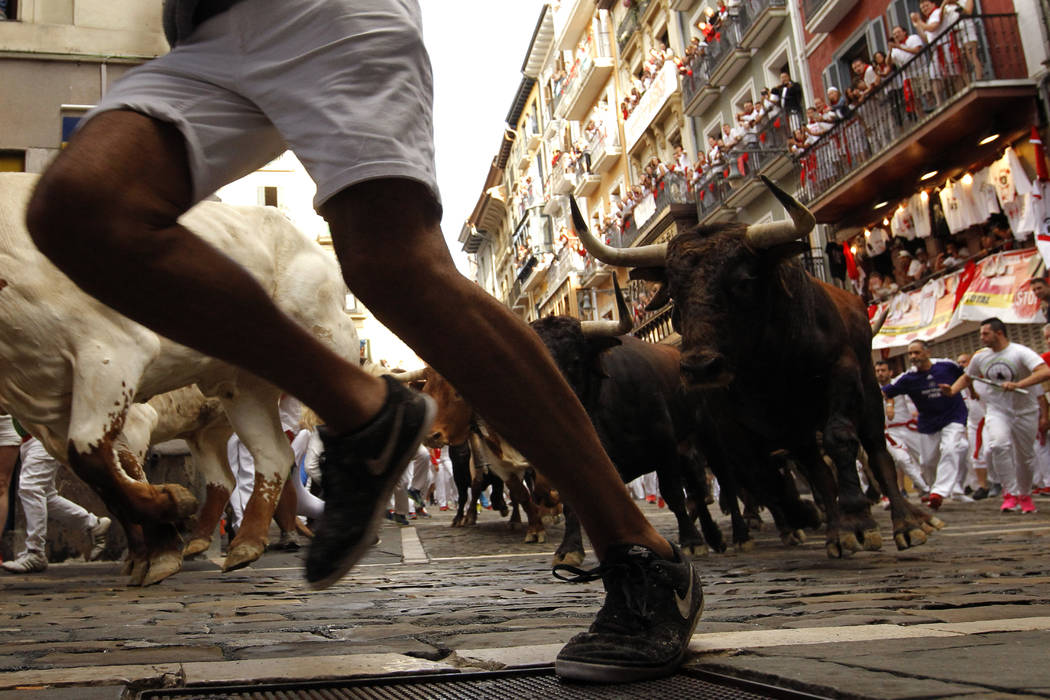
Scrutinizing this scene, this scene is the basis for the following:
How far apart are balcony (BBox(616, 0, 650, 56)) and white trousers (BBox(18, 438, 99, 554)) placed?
32.6 m

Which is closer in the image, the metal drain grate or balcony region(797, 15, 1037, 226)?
the metal drain grate

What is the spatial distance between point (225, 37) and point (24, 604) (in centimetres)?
341

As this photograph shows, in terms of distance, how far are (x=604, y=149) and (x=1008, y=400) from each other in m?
31.8

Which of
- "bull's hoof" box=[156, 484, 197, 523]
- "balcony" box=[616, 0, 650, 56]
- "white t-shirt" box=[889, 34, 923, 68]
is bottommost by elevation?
"bull's hoof" box=[156, 484, 197, 523]

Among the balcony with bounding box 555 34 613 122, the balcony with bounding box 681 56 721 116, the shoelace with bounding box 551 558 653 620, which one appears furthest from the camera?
the balcony with bounding box 555 34 613 122

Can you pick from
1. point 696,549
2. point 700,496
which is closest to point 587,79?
point 700,496

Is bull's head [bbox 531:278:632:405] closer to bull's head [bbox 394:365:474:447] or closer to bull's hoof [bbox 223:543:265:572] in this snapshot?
bull's hoof [bbox 223:543:265:572]

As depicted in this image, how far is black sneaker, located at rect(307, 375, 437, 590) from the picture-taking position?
2.12 m

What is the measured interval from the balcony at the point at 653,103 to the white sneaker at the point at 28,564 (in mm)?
28527

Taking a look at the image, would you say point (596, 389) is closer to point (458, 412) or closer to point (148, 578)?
point (148, 578)

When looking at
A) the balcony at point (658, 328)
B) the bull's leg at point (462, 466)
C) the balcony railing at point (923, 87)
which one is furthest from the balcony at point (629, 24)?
the bull's leg at point (462, 466)

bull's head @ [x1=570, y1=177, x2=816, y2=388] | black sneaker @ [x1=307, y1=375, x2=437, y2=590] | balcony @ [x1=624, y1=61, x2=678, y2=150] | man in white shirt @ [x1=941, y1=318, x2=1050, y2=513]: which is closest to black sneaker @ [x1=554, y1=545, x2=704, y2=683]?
black sneaker @ [x1=307, y1=375, x2=437, y2=590]

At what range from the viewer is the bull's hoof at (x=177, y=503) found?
5.67 m

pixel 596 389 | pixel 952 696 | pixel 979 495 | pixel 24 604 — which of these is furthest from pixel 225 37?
pixel 979 495
